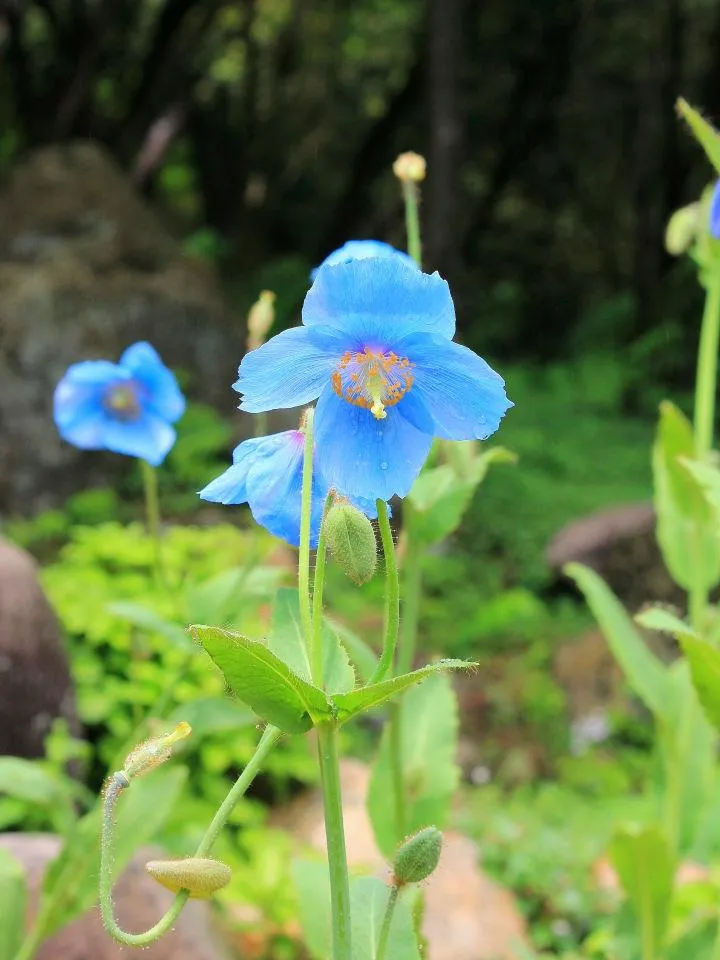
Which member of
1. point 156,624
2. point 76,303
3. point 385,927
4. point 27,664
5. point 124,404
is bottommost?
point 385,927

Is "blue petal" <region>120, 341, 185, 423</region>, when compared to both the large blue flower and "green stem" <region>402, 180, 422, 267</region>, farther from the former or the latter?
the large blue flower

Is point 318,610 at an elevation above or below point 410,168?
below

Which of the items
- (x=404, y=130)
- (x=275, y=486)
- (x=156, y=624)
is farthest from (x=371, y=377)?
(x=404, y=130)

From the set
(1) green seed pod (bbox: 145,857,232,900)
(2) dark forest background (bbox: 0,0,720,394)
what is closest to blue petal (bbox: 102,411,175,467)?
(1) green seed pod (bbox: 145,857,232,900)

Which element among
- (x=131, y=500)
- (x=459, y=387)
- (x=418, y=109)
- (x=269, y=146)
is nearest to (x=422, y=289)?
(x=459, y=387)

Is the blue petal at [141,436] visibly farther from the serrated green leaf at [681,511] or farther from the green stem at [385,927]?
the green stem at [385,927]

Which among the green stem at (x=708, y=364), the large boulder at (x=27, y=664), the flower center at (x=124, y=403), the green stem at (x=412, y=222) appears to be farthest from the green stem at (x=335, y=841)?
the large boulder at (x=27, y=664)

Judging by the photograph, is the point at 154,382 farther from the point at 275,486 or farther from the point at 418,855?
the point at 418,855

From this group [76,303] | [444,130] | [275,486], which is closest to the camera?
[275,486]

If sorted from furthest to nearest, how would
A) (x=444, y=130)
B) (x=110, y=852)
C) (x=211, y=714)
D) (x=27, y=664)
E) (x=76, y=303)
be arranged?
1. (x=444, y=130)
2. (x=76, y=303)
3. (x=27, y=664)
4. (x=211, y=714)
5. (x=110, y=852)
